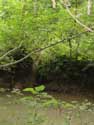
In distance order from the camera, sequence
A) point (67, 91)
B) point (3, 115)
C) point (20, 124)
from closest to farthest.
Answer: point (20, 124), point (3, 115), point (67, 91)

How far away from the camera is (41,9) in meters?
11.9

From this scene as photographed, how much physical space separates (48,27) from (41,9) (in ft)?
1.99

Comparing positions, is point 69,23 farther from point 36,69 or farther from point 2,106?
point 2,106

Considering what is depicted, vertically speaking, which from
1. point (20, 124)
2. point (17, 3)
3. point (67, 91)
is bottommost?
point (67, 91)

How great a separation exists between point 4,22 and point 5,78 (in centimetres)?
173

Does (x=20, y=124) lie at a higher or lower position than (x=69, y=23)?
lower

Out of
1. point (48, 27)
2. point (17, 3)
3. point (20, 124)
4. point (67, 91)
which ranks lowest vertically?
point (67, 91)

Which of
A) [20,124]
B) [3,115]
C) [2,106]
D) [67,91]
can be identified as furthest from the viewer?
[67,91]

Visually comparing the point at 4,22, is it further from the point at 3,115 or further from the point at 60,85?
the point at 3,115

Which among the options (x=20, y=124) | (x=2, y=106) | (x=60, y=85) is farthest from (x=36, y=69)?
(x=20, y=124)

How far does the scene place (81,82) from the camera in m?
11.9

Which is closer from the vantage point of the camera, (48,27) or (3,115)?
(3,115)

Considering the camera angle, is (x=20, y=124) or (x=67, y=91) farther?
(x=67, y=91)

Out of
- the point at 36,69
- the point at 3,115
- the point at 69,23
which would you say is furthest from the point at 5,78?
the point at 3,115
